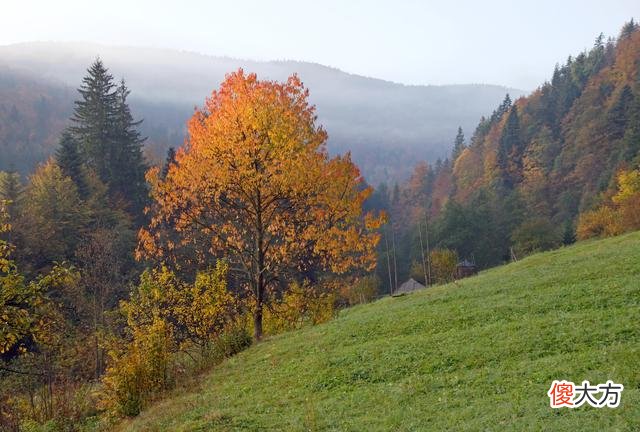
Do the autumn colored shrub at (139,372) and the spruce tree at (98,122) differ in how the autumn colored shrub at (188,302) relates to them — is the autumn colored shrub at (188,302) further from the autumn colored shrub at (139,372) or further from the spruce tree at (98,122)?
the spruce tree at (98,122)

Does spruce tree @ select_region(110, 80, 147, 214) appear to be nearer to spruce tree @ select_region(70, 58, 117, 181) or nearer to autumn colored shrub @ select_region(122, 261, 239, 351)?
spruce tree @ select_region(70, 58, 117, 181)

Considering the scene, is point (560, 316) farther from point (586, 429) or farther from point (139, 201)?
point (139, 201)

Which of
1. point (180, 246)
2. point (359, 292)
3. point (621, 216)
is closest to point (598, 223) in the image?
point (621, 216)

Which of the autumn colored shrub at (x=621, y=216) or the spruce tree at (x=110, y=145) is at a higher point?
the spruce tree at (x=110, y=145)

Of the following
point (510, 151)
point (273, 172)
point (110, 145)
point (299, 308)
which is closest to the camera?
point (273, 172)

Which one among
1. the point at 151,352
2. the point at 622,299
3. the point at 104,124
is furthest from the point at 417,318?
the point at 104,124

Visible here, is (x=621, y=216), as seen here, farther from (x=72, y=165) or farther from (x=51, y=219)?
(x=72, y=165)

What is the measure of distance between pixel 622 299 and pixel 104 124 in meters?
70.4

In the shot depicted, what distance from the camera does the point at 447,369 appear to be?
14.4 meters

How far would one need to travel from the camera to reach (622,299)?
1780 centimetres

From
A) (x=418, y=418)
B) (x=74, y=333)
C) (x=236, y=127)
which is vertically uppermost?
(x=236, y=127)

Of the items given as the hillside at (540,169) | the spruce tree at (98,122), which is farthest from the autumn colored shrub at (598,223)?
the spruce tree at (98,122)

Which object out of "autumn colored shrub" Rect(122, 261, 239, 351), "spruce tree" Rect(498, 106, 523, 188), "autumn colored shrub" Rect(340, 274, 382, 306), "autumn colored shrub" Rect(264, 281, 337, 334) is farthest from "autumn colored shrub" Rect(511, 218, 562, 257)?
"autumn colored shrub" Rect(122, 261, 239, 351)

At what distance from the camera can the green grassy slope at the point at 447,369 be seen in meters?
11.1
